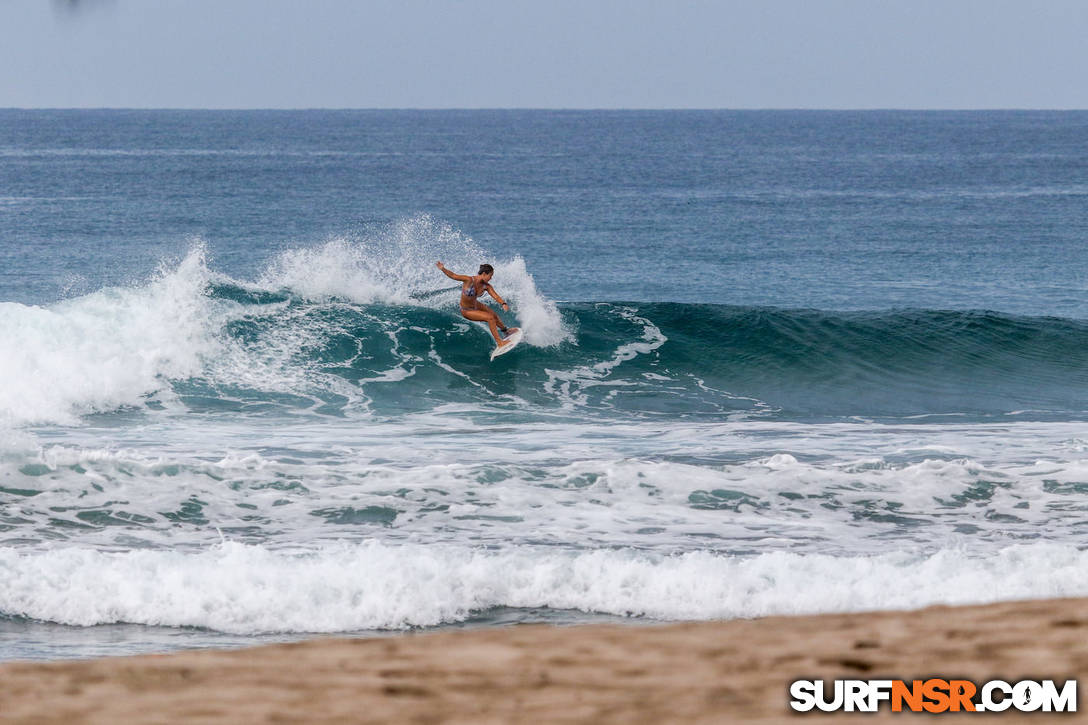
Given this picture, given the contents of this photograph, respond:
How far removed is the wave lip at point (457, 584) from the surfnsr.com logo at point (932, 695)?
4.50 meters

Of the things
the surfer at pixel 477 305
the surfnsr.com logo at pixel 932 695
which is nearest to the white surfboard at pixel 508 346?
the surfer at pixel 477 305

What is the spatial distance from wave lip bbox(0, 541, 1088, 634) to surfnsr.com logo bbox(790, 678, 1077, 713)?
450 centimetres

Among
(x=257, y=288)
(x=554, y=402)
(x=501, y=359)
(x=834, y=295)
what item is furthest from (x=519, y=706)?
(x=834, y=295)

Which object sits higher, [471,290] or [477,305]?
[471,290]

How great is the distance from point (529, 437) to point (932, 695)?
1043cm

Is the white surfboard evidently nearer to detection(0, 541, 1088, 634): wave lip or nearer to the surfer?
the surfer

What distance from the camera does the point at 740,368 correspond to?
1939 cm

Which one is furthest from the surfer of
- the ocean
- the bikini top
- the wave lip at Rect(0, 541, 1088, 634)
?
the wave lip at Rect(0, 541, 1088, 634)

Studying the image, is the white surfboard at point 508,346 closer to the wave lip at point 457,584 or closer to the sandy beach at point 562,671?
the wave lip at point 457,584

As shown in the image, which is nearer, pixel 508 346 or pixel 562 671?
pixel 562 671

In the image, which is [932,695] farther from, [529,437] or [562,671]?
[529,437]

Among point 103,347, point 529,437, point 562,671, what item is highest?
point 103,347

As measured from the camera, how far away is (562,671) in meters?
4.39

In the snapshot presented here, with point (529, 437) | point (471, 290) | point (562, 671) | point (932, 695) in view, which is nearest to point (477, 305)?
point (471, 290)
